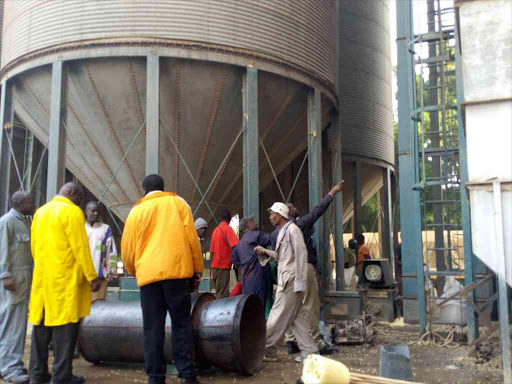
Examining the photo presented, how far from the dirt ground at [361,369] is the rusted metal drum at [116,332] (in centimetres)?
17

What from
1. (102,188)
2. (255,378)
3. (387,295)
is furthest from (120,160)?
(387,295)

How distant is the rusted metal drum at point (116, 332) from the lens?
5.39 metres

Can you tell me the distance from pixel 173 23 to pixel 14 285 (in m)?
4.61

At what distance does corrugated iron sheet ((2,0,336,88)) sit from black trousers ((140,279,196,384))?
4.66 metres

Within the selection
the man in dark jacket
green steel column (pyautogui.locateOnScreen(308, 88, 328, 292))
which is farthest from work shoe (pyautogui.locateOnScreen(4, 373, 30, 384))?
green steel column (pyautogui.locateOnScreen(308, 88, 328, 292))

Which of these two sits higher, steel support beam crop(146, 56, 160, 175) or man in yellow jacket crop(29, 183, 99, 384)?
steel support beam crop(146, 56, 160, 175)

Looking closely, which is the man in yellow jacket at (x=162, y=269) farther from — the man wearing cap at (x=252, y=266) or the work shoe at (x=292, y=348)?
the work shoe at (x=292, y=348)

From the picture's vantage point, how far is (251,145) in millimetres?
8422

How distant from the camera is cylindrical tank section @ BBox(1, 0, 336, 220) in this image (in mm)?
8133

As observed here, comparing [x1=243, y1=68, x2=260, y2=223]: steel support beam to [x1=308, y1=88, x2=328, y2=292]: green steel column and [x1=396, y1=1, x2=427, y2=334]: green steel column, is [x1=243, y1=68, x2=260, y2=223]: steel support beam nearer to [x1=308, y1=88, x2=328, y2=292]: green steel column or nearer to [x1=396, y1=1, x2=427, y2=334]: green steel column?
[x1=308, y1=88, x2=328, y2=292]: green steel column

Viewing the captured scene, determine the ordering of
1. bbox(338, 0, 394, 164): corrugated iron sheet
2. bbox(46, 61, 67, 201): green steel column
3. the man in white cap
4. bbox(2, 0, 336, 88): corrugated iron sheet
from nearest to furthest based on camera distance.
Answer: the man in white cap → bbox(2, 0, 336, 88): corrugated iron sheet → bbox(46, 61, 67, 201): green steel column → bbox(338, 0, 394, 164): corrugated iron sheet

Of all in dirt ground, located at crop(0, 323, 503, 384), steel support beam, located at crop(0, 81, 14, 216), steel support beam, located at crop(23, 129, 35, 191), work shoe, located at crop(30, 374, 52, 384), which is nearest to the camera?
work shoe, located at crop(30, 374, 52, 384)

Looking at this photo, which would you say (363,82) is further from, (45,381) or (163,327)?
(45,381)

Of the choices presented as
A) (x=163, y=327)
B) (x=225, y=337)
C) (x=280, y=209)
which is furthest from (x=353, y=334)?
(x=163, y=327)
